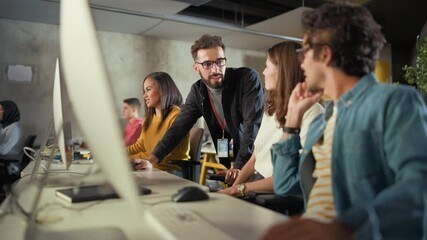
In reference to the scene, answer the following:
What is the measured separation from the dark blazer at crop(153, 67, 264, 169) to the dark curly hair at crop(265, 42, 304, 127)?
2.13 feet

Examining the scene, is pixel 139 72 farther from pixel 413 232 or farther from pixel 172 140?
pixel 413 232

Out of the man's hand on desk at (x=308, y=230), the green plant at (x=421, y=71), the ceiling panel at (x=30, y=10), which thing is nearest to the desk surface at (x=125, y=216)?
the man's hand on desk at (x=308, y=230)

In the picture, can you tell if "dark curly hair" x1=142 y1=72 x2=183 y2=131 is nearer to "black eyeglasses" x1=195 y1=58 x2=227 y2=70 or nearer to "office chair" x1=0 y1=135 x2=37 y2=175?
"black eyeglasses" x1=195 y1=58 x2=227 y2=70

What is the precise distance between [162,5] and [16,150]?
2529 mm

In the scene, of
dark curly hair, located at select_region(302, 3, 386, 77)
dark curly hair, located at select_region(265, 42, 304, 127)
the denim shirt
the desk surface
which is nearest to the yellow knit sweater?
dark curly hair, located at select_region(265, 42, 304, 127)

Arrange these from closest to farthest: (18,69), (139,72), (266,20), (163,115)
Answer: (163,115) → (18,69) → (266,20) → (139,72)

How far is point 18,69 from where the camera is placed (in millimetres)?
5496

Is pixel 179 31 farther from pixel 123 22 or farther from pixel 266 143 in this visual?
pixel 266 143

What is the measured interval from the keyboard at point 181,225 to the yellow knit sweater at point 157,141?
1.49 metres

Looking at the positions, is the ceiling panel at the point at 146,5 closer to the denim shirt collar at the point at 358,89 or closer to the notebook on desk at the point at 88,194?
the notebook on desk at the point at 88,194

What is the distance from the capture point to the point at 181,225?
87 cm

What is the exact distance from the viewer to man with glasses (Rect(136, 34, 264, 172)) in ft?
7.69

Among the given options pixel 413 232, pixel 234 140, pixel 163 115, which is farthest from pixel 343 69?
pixel 163 115

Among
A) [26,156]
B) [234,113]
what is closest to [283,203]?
[234,113]
